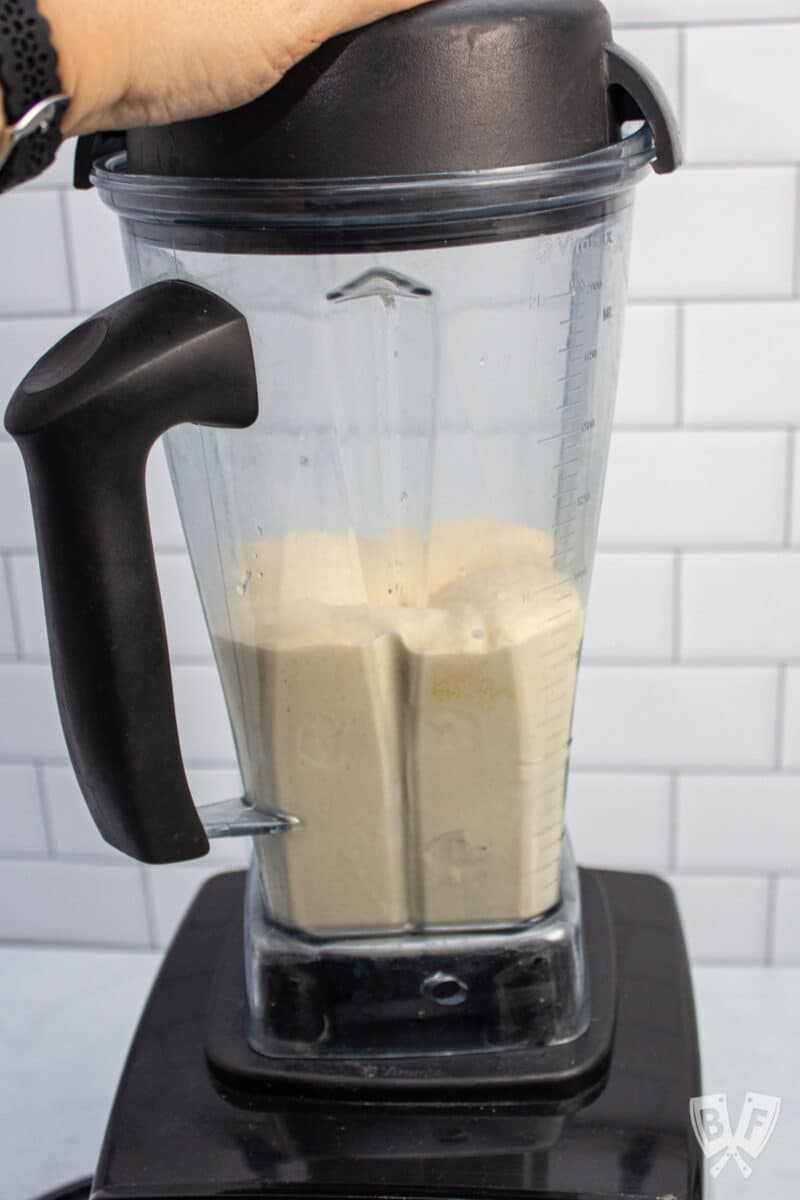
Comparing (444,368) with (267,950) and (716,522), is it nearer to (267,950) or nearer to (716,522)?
(267,950)

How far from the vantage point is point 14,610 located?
0.98 metres

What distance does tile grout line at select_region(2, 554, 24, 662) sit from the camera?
97 centimetres

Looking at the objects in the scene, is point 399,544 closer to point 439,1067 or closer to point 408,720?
point 408,720

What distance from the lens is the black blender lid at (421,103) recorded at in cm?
46

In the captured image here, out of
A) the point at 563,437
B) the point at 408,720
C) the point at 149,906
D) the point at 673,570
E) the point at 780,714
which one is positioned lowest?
the point at 149,906

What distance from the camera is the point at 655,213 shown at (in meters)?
0.84

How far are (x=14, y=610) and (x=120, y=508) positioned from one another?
0.54m

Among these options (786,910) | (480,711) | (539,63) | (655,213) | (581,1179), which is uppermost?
(539,63)

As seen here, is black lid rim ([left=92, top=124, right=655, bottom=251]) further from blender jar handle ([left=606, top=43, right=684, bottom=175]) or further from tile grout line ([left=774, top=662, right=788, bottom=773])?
tile grout line ([left=774, top=662, right=788, bottom=773])

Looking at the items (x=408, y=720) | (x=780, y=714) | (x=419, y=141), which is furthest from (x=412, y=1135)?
(x=780, y=714)

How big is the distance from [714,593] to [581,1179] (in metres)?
0.48

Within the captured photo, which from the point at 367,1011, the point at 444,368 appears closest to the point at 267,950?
the point at 367,1011

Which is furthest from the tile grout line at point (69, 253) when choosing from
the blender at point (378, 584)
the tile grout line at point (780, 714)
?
the tile grout line at point (780, 714)

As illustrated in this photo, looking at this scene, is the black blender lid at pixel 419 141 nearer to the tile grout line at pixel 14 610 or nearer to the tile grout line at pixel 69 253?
the tile grout line at pixel 69 253
